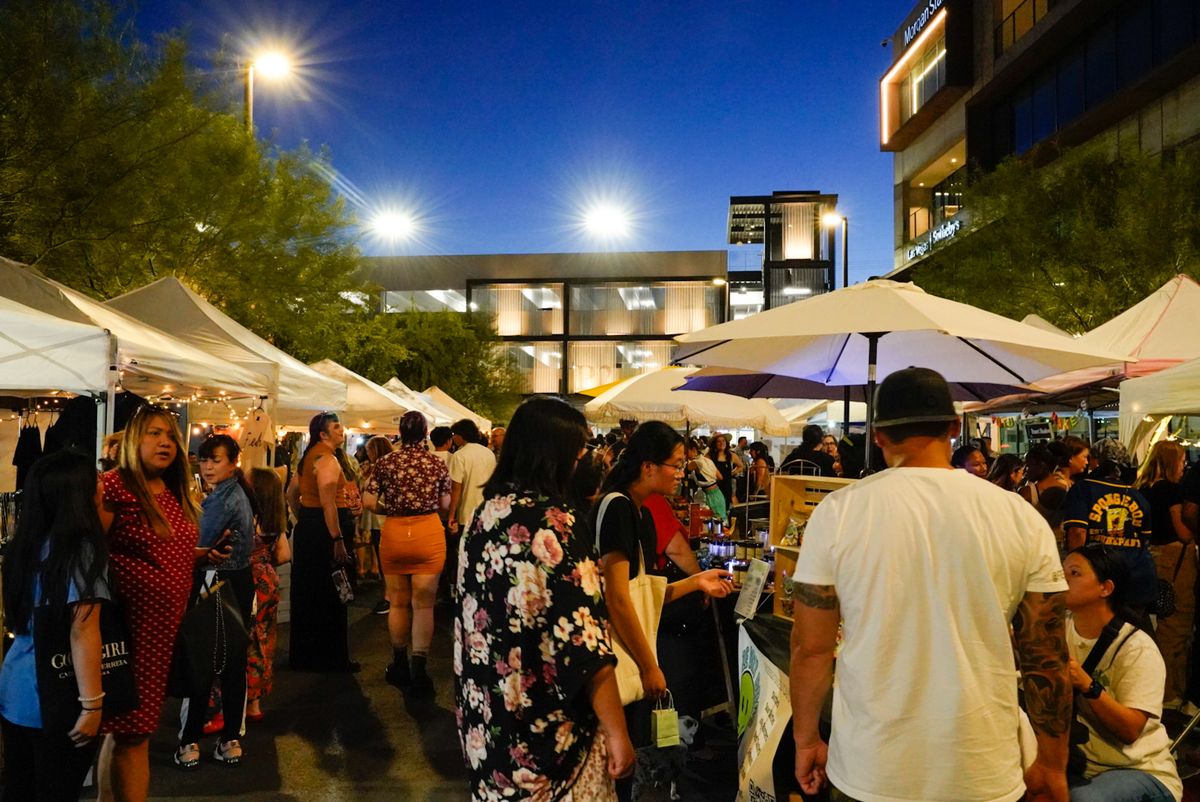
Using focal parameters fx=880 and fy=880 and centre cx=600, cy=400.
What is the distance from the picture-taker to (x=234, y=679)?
16.6 ft

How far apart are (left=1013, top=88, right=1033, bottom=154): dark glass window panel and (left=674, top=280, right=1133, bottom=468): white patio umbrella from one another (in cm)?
2401

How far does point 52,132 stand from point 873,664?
10491 millimetres

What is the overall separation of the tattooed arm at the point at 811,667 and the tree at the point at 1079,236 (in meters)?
15.4

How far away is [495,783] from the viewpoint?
92.8 inches

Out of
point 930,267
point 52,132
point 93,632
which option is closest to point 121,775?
point 93,632

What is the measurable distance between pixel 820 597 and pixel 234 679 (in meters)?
3.98

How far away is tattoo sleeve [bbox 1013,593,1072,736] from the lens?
7.52 ft

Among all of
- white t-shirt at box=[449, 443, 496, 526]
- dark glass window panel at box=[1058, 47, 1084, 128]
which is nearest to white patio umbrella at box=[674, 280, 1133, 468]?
white t-shirt at box=[449, 443, 496, 526]

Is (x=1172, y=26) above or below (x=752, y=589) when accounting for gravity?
above

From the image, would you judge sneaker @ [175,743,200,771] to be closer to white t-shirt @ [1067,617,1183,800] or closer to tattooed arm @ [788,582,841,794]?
tattooed arm @ [788,582,841,794]

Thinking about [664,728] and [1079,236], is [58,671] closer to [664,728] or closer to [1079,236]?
[664,728]

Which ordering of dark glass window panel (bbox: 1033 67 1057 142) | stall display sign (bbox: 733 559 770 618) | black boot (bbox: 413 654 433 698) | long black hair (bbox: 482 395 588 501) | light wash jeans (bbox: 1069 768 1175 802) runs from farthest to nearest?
1. dark glass window panel (bbox: 1033 67 1057 142)
2. black boot (bbox: 413 654 433 698)
3. stall display sign (bbox: 733 559 770 618)
4. light wash jeans (bbox: 1069 768 1175 802)
5. long black hair (bbox: 482 395 588 501)

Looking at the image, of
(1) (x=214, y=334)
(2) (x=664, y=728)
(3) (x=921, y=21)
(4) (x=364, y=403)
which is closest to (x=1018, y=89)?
(3) (x=921, y=21)

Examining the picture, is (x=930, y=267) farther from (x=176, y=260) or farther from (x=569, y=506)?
(x=569, y=506)
